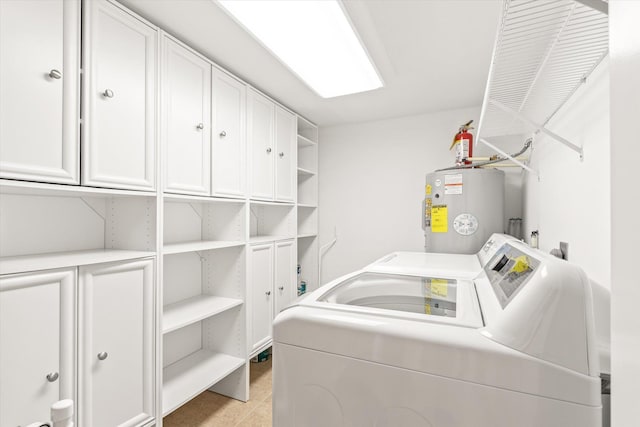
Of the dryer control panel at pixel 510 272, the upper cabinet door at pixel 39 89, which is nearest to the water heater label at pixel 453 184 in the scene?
the dryer control panel at pixel 510 272

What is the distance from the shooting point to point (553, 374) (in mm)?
608

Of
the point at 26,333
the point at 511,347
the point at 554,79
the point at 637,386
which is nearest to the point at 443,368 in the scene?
the point at 511,347

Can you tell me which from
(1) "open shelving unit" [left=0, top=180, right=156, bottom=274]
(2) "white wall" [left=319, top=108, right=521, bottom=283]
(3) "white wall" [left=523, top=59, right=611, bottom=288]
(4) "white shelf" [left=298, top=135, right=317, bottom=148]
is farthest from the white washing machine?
(4) "white shelf" [left=298, top=135, right=317, bottom=148]

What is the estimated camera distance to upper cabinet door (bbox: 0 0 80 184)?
107cm

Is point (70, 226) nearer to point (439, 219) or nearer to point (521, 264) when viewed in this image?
point (521, 264)

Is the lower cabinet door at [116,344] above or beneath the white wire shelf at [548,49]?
beneath

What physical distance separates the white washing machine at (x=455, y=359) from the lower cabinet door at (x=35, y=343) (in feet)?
3.20

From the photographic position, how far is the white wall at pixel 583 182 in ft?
2.93

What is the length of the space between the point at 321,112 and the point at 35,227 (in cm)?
250

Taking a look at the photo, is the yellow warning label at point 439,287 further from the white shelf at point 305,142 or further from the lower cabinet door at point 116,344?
the white shelf at point 305,142

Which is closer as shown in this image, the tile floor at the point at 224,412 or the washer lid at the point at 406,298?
the washer lid at the point at 406,298

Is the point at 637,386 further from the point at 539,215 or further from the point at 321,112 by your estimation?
the point at 321,112

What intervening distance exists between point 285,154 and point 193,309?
1.64m

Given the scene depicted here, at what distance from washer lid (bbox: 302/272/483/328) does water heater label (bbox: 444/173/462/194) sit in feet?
4.13
